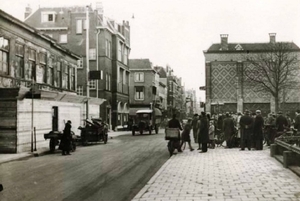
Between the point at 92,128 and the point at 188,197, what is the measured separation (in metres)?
16.9

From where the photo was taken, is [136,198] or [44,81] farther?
[44,81]

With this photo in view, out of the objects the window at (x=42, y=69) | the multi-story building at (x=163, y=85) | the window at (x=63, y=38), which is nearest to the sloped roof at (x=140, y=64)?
the multi-story building at (x=163, y=85)

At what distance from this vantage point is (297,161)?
11.3 metres

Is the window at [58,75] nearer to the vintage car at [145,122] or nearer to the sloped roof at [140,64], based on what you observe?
the vintage car at [145,122]

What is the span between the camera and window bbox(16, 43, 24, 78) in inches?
860

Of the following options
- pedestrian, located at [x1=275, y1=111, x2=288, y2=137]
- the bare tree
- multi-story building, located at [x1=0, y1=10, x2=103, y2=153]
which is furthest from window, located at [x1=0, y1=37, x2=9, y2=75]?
the bare tree

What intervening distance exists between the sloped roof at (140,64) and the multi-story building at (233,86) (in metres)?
17.0

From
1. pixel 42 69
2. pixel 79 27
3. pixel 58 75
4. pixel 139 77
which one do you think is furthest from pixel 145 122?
pixel 139 77

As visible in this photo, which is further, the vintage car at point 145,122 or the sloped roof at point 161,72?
the sloped roof at point 161,72

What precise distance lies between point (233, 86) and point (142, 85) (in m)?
19.8

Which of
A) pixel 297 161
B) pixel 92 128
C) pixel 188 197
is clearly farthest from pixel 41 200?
pixel 92 128

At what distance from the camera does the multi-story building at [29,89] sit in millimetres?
18469

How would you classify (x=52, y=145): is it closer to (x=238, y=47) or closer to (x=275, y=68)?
(x=275, y=68)

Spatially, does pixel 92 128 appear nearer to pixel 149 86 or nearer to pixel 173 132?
pixel 173 132
